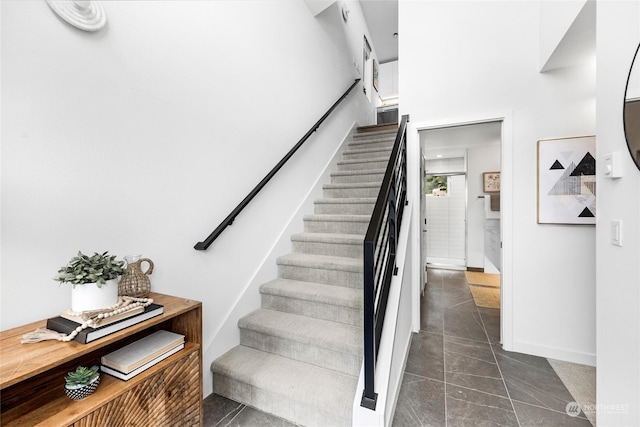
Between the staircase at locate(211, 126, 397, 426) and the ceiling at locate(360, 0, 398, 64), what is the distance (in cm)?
460

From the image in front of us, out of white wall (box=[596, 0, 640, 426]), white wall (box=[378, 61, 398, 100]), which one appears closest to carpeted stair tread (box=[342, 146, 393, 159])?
white wall (box=[596, 0, 640, 426])

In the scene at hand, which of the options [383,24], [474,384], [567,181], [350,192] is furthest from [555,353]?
[383,24]

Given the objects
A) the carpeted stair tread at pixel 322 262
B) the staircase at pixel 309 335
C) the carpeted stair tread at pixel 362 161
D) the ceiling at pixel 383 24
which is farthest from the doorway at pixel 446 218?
the carpeted stair tread at pixel 322 262

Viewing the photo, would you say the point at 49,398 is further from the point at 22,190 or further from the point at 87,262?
the point at 22,190

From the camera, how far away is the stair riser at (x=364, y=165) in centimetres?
349

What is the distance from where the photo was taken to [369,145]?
4.12 m

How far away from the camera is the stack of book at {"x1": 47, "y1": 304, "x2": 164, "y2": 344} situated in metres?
0.92

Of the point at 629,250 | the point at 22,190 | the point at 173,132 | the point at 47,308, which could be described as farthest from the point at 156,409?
the point at 629,250

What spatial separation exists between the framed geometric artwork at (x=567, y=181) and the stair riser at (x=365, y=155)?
68.5 inches

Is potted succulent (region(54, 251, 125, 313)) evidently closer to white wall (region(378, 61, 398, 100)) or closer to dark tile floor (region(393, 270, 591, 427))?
dark tile floor (region(393, 270, 591, 427))

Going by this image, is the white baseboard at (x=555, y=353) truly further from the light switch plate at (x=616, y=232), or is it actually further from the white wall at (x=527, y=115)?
the light switch plate at (x=616, y=232)

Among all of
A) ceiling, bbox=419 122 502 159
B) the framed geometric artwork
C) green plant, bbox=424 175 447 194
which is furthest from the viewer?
green plant, bbox=424 175 447 194

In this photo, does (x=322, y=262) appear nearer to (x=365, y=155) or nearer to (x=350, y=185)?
(x=350, y=185)

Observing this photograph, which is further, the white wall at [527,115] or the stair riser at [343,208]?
the stair riser at [343,208]
